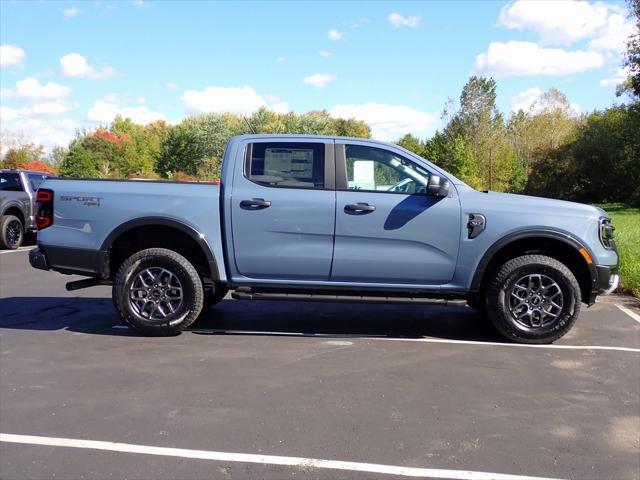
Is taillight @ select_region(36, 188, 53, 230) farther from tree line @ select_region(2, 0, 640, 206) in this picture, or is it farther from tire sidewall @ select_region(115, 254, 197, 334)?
tree line @ select_region(2, 0, 640, 206)

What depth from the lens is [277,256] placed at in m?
5.49

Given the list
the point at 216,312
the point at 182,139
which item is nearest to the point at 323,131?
the point at 182,139

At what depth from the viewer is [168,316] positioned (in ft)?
18.5

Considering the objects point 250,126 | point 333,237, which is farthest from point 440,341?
point 250,126

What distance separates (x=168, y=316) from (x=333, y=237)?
185cm

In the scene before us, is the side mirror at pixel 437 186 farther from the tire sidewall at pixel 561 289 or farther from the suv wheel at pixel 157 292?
the suv wheel at pixel 157 292

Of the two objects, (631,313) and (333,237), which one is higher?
(333,237)

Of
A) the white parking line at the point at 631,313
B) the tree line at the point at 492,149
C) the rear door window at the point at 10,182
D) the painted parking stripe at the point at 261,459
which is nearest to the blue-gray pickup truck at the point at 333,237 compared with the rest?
the white parking line at the point at 631,313

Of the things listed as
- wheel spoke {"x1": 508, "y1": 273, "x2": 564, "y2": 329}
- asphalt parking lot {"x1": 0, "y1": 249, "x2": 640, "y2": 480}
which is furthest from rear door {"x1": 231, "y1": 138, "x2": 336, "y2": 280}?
wheel spoke {"x1": 508, "y1": 273, "x2": 564, "y2": 329}

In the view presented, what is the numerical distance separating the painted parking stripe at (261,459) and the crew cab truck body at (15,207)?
36.0 feet

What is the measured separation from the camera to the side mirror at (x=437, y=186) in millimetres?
5230

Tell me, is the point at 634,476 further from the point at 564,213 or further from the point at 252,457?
the point at 564,213

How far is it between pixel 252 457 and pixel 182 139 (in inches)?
2441

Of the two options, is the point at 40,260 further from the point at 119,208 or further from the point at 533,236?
the point at 533,236
